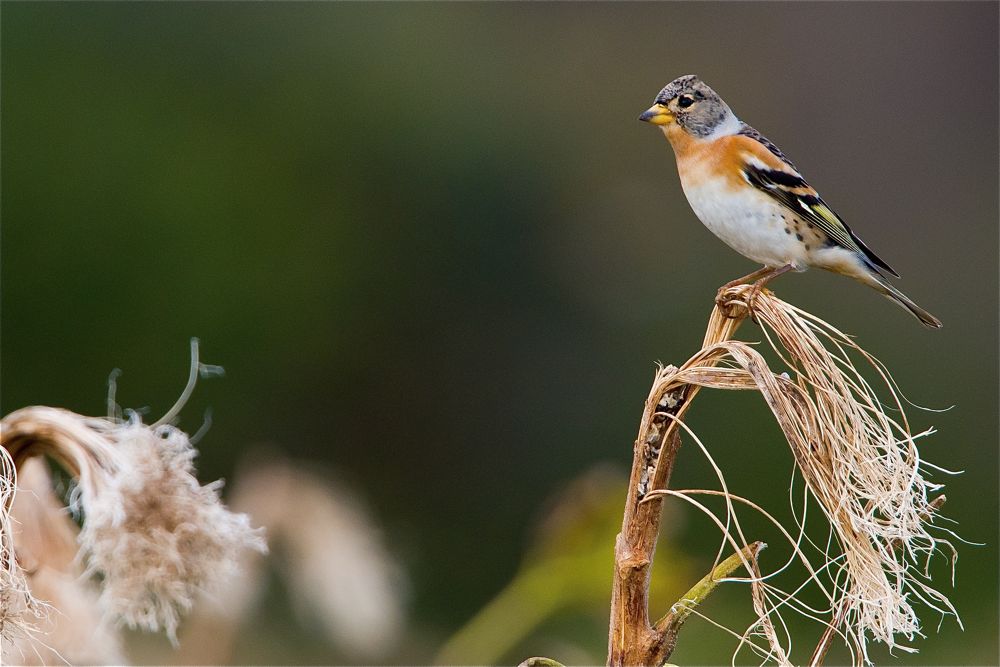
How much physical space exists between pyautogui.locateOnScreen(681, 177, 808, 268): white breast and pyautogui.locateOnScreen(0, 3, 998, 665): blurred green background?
317cm

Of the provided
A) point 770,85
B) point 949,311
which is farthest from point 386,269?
point 770,85

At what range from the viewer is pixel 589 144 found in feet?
32.0

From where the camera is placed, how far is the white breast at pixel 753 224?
3.37 metres

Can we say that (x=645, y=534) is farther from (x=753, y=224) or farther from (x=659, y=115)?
(x=659, y=115)

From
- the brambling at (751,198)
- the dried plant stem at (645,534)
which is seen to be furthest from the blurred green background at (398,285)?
the dried plant stem at (645,534)

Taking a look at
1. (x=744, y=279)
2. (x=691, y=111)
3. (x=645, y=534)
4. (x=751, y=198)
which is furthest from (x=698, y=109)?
(x=645, y=534)

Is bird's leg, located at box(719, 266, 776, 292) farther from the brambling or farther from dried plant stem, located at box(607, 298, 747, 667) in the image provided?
dried plant stem, located at box(607, 298, 747, 667)

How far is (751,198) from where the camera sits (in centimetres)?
342

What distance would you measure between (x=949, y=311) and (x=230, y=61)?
6398mm

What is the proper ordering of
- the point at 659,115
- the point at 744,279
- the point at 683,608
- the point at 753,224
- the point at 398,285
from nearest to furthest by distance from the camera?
the point at 683,608 → the point at 744,279 → the point at 753,224 → the point at 659,115 → the point at 398,285

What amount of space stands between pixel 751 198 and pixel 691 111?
0.35m

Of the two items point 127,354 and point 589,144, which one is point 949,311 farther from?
point 127,354

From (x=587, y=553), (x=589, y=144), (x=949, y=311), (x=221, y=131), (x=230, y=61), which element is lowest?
(x=949, y=311)

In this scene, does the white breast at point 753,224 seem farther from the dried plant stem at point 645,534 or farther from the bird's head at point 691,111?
the dried plant stem at point 645,534
